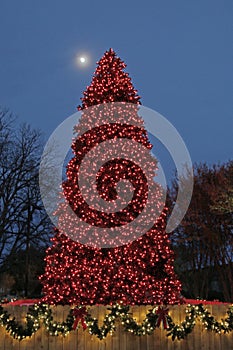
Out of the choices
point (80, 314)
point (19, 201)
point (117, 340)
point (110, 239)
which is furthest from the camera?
point (19, 201)

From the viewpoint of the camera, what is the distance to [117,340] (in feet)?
29.8

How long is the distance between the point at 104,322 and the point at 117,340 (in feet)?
1.67

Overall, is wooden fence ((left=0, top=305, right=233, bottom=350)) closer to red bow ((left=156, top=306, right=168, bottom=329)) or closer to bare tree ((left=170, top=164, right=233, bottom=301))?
red bow ((left=156, top=306, right=168, bottom=329))

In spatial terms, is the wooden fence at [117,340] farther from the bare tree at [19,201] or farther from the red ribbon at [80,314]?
the bare tree at [19,201]

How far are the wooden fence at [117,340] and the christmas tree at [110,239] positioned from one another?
2.43 feet

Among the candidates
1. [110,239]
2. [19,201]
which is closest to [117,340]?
[110,239]

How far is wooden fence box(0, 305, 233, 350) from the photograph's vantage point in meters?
9.06

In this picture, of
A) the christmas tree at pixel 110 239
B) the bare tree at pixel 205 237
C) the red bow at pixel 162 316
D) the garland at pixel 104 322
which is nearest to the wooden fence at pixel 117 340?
the garland at pixel 104 322

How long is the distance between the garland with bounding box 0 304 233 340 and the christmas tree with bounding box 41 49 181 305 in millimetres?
838

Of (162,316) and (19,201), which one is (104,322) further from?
(19,201)

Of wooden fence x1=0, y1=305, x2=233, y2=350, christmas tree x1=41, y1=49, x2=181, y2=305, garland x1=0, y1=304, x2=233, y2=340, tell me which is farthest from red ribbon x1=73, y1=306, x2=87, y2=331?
christmas tree x1=41, y1=49, x2=181, y2=305

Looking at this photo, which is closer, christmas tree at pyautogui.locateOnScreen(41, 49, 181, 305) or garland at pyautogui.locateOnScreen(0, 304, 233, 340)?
garland at pyautogui.locateOnScreen(0, 304, 233, 340)

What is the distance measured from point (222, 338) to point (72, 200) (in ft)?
14.1

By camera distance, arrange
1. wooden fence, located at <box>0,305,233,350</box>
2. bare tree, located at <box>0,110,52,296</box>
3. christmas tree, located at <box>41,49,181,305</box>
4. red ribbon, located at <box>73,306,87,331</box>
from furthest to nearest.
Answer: bare tree, located at <box>0,110,52,296</box> < christmas tree, located at <box>41,49,181,305</box> < wooden fence, located at <box>0,305,233,350</box> < red ribbon, located at <box>73,306,87,331</box>
